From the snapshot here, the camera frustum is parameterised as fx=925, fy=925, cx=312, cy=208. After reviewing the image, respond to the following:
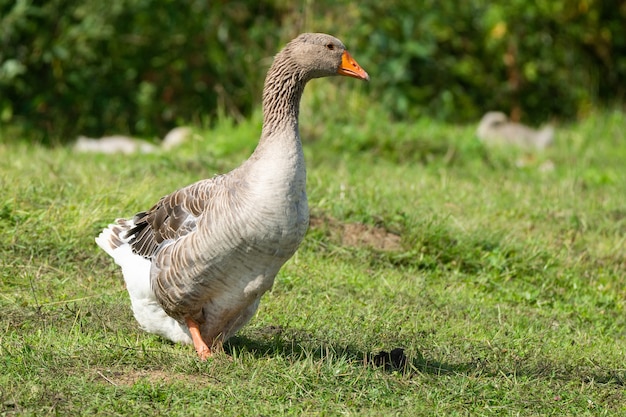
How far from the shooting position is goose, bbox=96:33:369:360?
477 centimetres

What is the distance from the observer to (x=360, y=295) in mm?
6656

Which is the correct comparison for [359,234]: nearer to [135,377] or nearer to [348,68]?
[348,68]

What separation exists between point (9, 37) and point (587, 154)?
7797mm

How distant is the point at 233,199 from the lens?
4.84m

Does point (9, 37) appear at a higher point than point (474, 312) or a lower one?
higher

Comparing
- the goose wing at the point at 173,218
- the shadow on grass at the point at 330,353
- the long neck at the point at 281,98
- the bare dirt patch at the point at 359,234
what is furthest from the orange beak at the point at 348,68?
the bare dirt patch at the point at 359,234

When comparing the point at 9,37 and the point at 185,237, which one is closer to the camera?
the point at 185,237

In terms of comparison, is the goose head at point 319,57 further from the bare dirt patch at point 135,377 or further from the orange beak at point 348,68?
the bare dirt patch at point 135,377

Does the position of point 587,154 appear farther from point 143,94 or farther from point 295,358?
point 295,358

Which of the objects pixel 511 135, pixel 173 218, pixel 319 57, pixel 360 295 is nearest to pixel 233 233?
pixel 173 218

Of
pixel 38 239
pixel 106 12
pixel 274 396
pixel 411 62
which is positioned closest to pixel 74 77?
pixel 106 12

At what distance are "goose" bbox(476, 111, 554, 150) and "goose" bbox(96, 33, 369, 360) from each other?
7.43 m

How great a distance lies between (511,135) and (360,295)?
7.15 metres

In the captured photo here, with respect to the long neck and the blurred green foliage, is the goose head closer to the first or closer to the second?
the long neck
